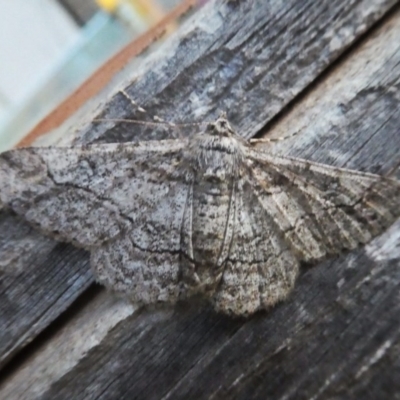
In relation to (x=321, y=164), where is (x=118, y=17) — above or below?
above

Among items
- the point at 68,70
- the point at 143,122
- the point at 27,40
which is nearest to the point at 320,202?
the point at 143,122

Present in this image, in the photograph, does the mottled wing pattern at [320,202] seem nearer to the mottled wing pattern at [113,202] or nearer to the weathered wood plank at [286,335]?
the weathered wood plank at [286,335]

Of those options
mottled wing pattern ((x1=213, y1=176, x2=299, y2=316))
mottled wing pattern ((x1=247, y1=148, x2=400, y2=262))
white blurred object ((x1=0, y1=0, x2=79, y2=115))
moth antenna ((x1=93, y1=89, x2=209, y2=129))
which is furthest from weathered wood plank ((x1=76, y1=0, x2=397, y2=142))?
white blurred object ((x1=0, y1=0, x2=79, y2=115))

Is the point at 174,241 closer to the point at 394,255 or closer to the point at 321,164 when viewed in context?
the point at 321,164

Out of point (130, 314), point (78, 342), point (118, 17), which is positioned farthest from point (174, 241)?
point (118, 17)

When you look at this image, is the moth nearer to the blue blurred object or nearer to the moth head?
the moth head

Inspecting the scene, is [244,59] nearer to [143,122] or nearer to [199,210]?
[143,122]

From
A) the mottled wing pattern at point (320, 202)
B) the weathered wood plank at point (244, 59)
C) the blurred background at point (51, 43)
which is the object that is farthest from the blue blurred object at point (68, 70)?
the mottled wing pattern at point (320, 202)
